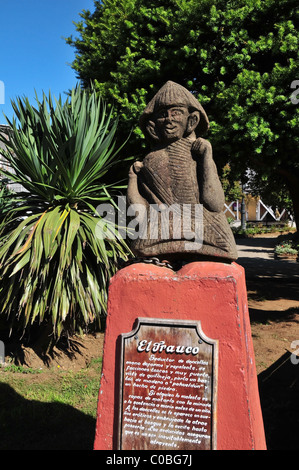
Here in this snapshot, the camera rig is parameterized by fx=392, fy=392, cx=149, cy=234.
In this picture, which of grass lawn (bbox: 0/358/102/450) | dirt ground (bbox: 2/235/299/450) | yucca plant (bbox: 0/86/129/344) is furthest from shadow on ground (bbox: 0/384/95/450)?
dirt ground (bbox: 2/235/299/450)

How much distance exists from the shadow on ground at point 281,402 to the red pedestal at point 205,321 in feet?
3.81

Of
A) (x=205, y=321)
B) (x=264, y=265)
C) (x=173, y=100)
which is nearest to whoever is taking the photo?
(x=205, y=321)

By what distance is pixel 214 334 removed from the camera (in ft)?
7.70

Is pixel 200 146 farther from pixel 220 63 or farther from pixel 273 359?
pixel 220 63

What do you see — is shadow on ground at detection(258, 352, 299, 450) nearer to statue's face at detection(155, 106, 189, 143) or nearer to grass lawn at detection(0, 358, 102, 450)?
grass lawn at detection(0, 358, 102, 450)

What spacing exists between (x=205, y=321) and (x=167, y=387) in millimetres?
466

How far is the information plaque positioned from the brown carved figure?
0.58m

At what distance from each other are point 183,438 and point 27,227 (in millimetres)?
3110

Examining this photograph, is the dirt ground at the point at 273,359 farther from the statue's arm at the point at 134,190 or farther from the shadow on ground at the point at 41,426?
the statue's arm at the point at 134,190

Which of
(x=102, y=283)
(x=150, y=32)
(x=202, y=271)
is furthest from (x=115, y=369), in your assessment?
(x=150, y=32)

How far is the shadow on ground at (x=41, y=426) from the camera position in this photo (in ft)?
11.1

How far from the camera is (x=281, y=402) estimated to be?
4199mm

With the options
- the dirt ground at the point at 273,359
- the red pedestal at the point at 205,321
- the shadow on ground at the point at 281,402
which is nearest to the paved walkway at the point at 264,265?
the dirt ground at the point at 273,359

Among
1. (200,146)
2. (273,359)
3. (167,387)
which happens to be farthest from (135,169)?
(273,359)
